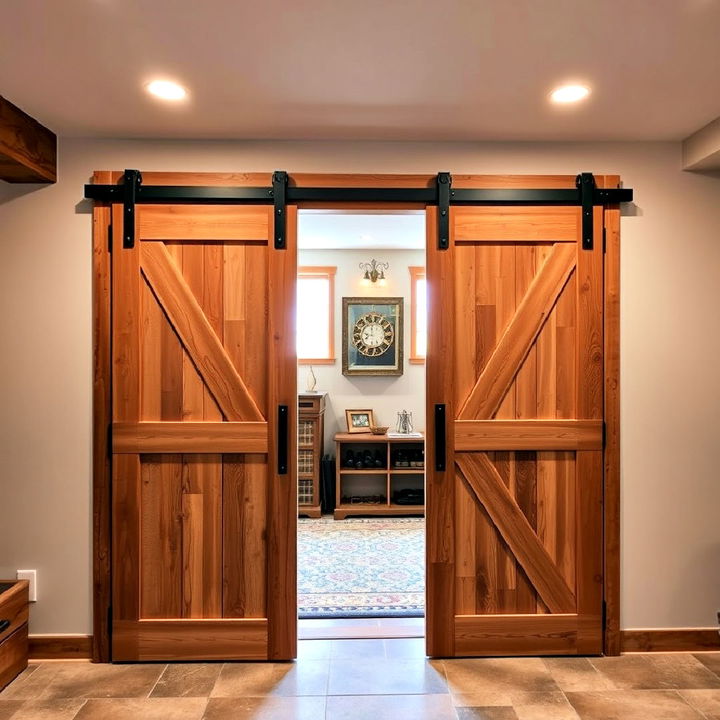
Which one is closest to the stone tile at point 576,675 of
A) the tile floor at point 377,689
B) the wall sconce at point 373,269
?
the tile floor at point 377,689

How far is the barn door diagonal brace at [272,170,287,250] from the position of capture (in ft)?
9.55

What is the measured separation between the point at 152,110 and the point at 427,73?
3.97ft

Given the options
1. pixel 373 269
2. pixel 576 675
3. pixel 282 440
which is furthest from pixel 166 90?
pixel 373 269

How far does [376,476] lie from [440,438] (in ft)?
10.8

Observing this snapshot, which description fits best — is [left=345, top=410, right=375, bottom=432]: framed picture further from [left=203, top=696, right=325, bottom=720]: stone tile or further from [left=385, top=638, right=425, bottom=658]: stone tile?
[left=203, top=696, right=325, bottom=720]: stone tile

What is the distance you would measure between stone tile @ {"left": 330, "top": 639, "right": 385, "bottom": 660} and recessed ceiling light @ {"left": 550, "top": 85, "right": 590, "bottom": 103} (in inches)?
105

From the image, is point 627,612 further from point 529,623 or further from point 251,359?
point 251,359

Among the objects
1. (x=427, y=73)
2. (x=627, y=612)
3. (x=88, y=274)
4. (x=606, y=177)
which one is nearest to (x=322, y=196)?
(x=427, y=73)

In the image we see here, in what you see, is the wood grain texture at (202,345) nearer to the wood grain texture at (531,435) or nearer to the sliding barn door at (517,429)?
the sliding barn door at (517,429)

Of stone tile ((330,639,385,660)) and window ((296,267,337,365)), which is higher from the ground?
window ((296,267,337,365))

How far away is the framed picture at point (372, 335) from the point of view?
247 inches

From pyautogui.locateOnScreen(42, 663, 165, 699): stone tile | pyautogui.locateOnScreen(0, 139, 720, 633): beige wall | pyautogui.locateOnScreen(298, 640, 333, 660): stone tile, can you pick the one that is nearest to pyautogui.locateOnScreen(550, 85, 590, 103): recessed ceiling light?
pyautogui.locateOnScreen(0, 139, 720, 633): beige wall

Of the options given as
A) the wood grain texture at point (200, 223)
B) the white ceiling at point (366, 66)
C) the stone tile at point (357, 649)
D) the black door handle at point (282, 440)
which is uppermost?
the white ceiling at point (366, 66)

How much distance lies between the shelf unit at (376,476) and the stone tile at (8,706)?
3.46m
